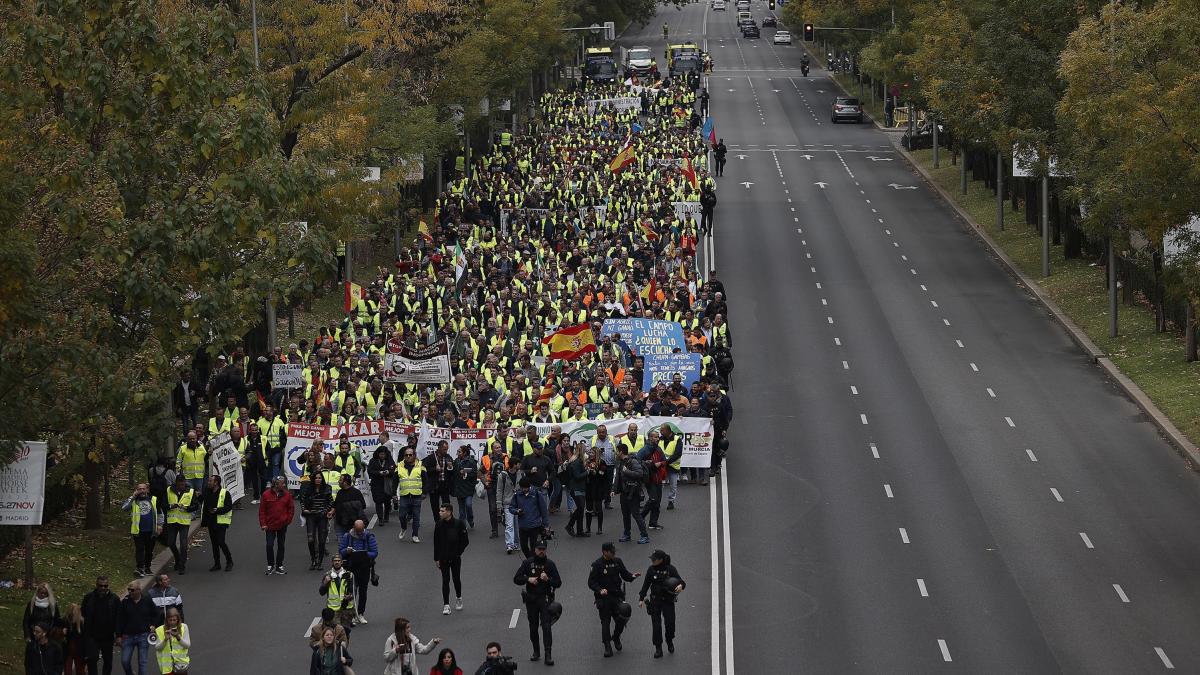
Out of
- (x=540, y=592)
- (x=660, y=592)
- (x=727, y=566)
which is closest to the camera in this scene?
(x=540, y=592)

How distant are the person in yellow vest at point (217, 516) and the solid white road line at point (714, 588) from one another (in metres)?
6.96

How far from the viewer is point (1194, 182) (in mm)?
30828

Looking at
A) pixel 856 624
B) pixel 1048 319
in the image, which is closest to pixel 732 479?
pixel 856 624

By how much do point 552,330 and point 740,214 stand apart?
25694 mm

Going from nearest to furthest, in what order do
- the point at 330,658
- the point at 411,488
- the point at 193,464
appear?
the point at 330,658 → the point at 193,464 → the point at 411,488

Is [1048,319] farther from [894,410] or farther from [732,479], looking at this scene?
[732,479]

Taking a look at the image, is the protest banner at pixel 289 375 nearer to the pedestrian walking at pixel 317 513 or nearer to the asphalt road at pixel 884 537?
the asphalt road at pixel 884 537

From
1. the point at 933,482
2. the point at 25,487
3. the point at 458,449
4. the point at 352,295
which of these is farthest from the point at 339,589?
the point at 352,295

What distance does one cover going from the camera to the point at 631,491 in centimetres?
2745

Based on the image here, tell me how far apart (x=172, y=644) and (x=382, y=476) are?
795cm

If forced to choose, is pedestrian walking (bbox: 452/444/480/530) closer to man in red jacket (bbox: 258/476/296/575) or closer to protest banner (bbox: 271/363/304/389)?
man in red jacket (bbox: 258/476/296/575)

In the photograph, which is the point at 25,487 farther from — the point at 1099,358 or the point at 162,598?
the point at 1099,358

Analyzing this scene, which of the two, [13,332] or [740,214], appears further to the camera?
[740,214]

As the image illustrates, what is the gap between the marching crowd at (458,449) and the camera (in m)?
21.9
